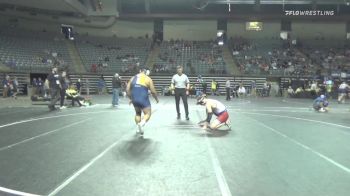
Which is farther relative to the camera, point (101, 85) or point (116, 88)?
point (101, 85)

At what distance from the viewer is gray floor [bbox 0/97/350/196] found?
18.5 feet

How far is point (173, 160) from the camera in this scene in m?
7.44

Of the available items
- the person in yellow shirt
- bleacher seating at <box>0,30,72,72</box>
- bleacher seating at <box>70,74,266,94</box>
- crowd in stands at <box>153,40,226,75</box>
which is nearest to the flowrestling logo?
bleacher seating at <box>70,74,266,94</box>

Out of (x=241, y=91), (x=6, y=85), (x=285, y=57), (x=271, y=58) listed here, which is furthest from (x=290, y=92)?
(x=6, y=85)

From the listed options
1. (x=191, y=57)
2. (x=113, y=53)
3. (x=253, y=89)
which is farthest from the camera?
(x=113, y=53)

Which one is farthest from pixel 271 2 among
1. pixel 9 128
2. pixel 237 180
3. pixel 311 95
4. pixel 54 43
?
pixel 237 180

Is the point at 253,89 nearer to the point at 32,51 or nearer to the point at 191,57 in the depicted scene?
the point at 191,57

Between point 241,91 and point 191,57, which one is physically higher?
point 191,57

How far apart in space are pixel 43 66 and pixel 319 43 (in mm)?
28218

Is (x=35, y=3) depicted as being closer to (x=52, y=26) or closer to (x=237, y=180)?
(x=52, y=26)

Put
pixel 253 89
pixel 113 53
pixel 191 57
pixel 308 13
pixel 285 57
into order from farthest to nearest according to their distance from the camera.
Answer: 1. pixel 113 53
2. pixel 285 57
3. pixel 191 57
4. pixel 308 13
5. pixel 253 89

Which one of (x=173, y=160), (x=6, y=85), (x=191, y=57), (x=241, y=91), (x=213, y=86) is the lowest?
(x=241, y=91)

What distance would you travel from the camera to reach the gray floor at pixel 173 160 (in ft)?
18.5

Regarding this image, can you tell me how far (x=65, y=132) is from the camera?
11047 mm
